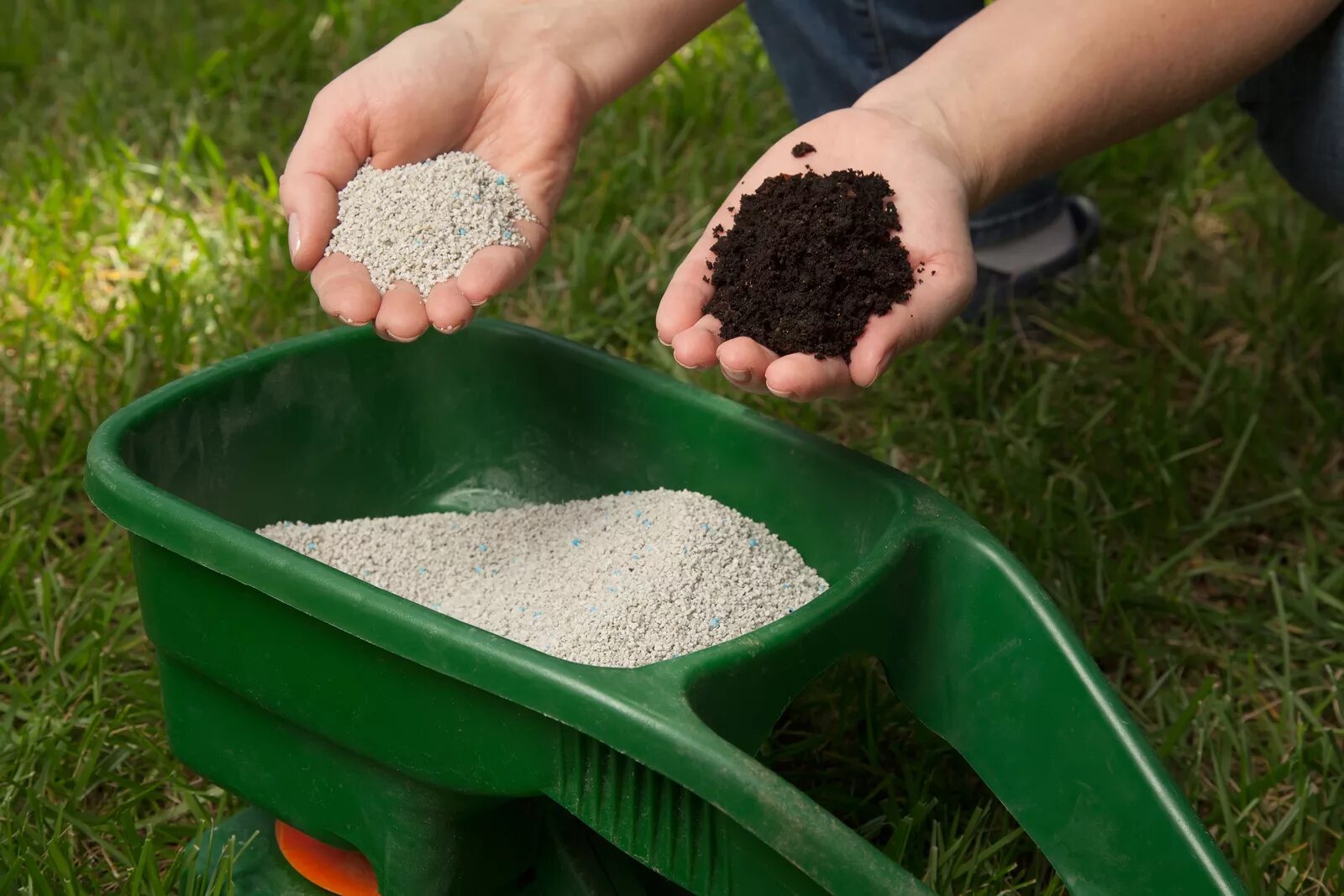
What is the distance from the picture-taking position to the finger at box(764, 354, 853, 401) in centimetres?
113

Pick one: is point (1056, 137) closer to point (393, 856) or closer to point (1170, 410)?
point (1170, 410)

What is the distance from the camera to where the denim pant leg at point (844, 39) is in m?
1.83

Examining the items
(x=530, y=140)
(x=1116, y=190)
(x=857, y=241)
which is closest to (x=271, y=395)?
(x=530, y=140)

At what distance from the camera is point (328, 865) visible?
1.24 meters

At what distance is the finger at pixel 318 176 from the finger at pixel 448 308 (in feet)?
0.43

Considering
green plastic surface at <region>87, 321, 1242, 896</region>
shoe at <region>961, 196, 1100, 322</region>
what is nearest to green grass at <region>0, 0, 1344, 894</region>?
shoe at <region>961, 196, 1100, 322</region>

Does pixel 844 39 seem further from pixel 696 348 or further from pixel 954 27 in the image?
pixel 696 348

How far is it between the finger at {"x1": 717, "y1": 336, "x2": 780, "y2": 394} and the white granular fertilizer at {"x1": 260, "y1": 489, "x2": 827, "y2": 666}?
0.16 m

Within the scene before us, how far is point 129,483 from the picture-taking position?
1.10 meters

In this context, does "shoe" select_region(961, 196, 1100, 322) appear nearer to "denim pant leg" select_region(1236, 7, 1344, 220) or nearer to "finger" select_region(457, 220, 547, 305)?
A: "denim pant leg" select_region(1236, 7, 1344, 220)

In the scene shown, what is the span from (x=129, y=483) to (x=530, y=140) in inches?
21.7

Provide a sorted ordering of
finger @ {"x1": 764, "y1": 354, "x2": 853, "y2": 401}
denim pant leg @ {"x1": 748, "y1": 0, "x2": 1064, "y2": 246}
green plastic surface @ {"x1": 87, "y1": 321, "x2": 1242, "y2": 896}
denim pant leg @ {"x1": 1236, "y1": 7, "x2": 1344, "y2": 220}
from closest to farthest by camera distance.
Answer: green plastic surface @ {"x1": 87, "y1": 321, "x2": 1242, "y2": 896} → finger @ {"x1": 764, "y1": 354, "x2": 853, "y2": 401} → denim pant leg @ {"x1": 1236, "y1": 7, "x2": 1344, "y2": 220} → denim pant leg @ {"x1": 748, "y1": 0, "x2": 1064, "y2": 246}

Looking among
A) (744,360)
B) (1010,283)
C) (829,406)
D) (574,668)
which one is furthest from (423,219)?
(1010,283)

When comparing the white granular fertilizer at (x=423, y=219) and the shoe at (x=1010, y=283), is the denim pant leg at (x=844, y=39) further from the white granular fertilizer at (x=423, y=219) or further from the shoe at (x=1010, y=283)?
the white granular fertilizer at (x=423, y=219)
